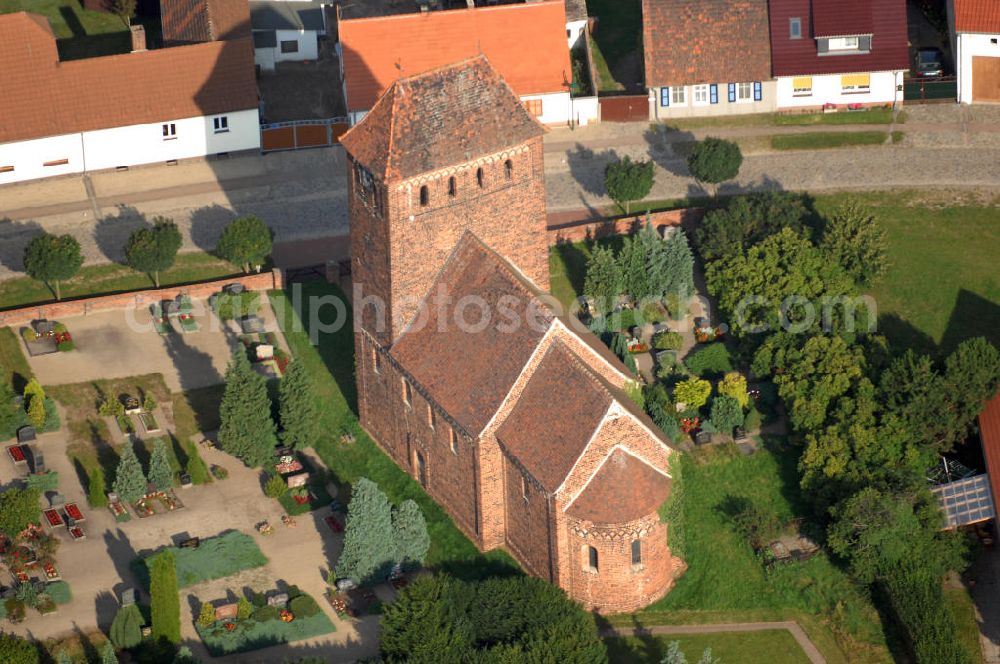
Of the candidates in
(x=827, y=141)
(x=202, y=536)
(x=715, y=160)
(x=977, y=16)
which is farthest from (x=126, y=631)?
(x=977, y=16)

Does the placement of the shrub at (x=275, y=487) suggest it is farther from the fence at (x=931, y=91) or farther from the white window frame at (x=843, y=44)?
the fence at (x=931, y=91)

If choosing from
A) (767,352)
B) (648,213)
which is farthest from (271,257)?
(767,352)

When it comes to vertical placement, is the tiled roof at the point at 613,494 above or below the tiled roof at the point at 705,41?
below

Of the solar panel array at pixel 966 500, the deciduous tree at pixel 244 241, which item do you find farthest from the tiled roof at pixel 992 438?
the deciduous tree at pixel 244 241

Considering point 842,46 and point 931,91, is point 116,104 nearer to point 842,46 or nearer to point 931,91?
point 842,46

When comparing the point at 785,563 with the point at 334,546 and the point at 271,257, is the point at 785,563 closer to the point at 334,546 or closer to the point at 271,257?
the point at 334,546
